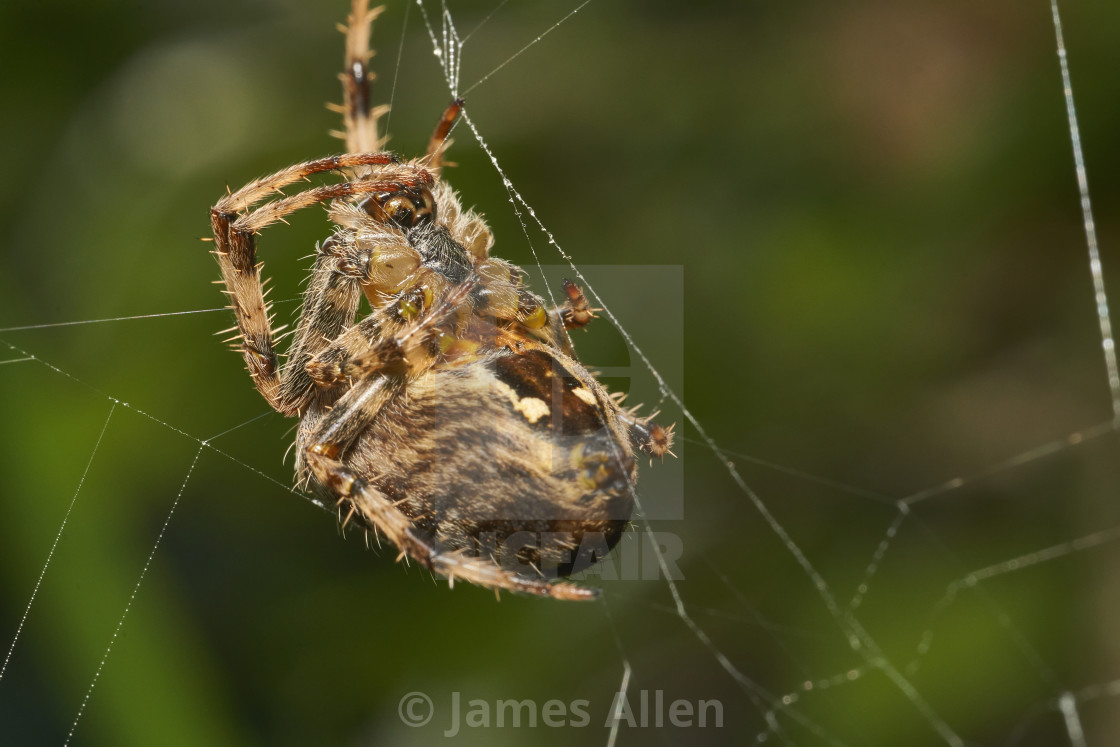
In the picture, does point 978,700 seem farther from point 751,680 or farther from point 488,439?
point 488,439

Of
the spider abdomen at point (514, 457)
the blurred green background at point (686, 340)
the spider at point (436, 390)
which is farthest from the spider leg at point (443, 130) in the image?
the spider abdomen at point (514, 457)

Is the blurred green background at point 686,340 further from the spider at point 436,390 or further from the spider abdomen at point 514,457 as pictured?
the spider abdomen at point 514,457

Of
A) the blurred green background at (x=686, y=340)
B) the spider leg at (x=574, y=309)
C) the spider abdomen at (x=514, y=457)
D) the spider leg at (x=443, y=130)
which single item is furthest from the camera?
the blurred green background at (x=686, y=340)

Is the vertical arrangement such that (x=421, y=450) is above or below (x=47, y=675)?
above

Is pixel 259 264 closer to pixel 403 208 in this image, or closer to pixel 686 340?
pixel 403 208

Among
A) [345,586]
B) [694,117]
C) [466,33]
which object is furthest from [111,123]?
[694,117]

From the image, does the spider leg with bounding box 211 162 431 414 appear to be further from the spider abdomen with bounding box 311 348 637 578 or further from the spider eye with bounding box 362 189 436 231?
the spider abdomen with bounding box 311 348 637 578

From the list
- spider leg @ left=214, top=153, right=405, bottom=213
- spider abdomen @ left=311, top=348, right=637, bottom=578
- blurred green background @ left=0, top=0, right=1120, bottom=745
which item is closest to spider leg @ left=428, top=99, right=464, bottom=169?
spider leg @ left=214, top=153, right=405, bottom=213
